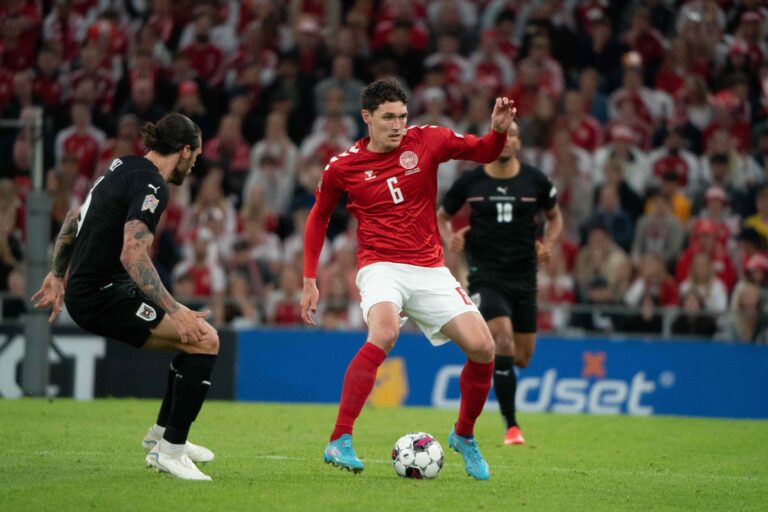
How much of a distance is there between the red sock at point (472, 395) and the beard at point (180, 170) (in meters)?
2.27

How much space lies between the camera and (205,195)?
17.8 m

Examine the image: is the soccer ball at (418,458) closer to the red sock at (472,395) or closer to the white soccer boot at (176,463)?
the red sock at (472,395)

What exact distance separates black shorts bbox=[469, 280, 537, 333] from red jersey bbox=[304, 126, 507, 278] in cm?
261

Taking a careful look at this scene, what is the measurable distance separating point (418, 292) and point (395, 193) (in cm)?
69

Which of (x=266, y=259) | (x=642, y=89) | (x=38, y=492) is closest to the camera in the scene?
(x=38, y=492)

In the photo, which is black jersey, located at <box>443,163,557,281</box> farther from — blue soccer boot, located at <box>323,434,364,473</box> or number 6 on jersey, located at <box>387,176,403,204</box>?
blue soccer boot, located at <box>323,434,364,473</box>

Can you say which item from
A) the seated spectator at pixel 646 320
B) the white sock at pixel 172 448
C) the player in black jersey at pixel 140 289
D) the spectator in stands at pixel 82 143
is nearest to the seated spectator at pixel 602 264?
the seated spectator at pixel 646 320

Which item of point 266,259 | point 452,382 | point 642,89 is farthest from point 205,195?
point 642,89

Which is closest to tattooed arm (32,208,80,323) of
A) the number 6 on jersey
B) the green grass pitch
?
the green grass pitch

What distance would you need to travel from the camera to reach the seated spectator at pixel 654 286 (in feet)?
54.0

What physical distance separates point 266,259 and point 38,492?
10279 millimetres

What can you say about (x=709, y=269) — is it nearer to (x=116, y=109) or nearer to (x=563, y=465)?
(x=563, y=465)

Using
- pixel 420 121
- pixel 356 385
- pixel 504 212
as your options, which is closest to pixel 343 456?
pixel 356 385

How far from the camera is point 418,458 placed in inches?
324
